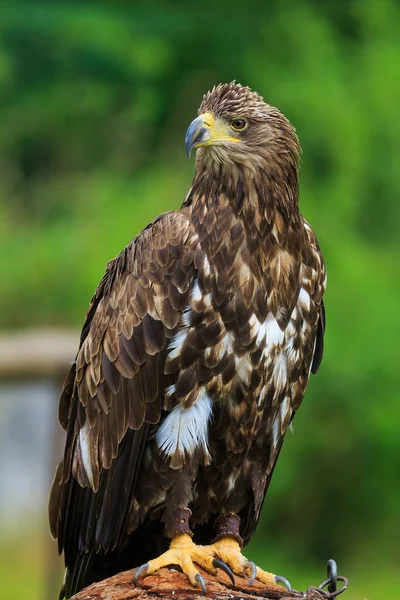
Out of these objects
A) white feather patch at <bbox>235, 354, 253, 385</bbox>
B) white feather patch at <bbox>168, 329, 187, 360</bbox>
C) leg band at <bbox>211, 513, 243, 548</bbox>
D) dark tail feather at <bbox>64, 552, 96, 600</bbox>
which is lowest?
dark tail feather at <bbox>64, 552, 96, 600</bbox>

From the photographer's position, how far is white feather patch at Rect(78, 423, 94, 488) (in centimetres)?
434

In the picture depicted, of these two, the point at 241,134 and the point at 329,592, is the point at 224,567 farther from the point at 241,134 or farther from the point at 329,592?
the point at 241,134

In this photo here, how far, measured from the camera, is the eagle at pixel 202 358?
4.16 m

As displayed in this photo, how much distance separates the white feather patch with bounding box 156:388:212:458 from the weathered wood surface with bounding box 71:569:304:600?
414mm

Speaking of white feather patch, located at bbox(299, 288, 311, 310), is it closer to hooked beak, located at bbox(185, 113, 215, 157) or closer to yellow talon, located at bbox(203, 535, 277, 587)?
hooked beak, located at bbox(185, 113, 215, 157)

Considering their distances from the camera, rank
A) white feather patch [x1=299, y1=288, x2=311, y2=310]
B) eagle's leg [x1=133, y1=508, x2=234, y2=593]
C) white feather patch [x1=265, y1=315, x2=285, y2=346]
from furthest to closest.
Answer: white feather patch [x1=299, y1=288, x2=311, y2=310] < white feather patch [x1=265, y1=315, x2=285, y2=346] < eagle's leg [x1=133, y1=508, x2=234, y2=593]

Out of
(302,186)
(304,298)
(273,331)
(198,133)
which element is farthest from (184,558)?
(302,186)

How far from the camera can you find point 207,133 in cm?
423

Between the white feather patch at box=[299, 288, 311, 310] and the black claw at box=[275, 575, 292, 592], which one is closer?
the black claw at box=[275, 575, 292, 592]

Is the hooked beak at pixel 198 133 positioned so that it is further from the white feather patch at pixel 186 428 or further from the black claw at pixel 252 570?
the black claw at pixel 252 570

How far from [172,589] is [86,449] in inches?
25.7

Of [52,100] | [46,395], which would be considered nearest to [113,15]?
[52,100]

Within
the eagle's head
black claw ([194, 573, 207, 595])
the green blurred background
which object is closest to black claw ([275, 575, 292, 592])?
black claw ([194, 573, 207, 595])

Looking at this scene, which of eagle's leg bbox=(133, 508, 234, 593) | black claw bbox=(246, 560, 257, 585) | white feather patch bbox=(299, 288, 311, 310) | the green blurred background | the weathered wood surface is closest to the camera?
the weathered wood surface
